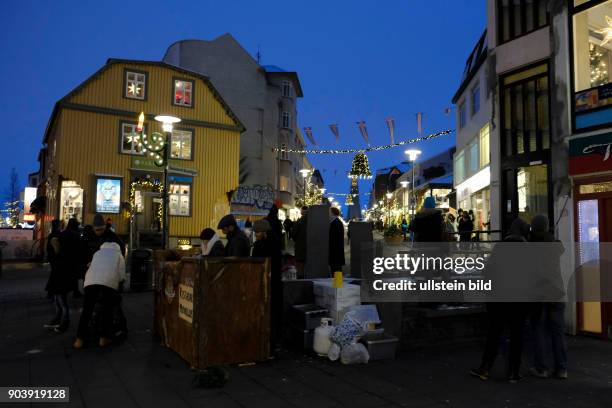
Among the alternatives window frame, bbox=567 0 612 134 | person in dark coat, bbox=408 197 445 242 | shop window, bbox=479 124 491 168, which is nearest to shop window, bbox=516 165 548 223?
window frame, bbox=567 0 612 134

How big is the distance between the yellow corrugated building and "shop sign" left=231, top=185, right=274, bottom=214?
8.19 meters

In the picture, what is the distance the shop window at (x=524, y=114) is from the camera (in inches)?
505

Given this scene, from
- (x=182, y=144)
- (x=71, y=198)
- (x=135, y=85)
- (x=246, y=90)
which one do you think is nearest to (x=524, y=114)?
(x=182, y=144)

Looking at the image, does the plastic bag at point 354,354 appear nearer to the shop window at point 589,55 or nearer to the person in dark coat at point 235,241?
the person in dark coat at point 235,241

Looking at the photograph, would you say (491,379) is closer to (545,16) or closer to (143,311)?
(143,311)

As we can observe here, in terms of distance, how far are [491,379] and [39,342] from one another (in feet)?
22.4

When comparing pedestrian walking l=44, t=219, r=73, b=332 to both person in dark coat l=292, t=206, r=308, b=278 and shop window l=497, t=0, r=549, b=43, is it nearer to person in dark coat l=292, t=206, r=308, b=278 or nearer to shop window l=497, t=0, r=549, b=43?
person in dark coat l=292, t=206, r=308, b=278

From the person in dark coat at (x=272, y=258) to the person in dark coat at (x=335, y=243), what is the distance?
408cm

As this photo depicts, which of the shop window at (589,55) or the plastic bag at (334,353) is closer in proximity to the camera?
the plastic bag at (334,353)

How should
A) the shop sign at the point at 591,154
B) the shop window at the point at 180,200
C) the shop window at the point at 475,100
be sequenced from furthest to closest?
the shop window at the point at 180,200 → the shop window at the point at 475,100 → the shop sign at the point at 591,154

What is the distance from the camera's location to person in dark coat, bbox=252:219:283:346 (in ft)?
24.4

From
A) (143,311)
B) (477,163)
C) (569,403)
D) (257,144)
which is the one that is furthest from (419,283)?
(257,144)

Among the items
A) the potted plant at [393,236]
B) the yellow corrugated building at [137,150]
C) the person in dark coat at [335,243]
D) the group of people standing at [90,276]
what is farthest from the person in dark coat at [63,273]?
the yellow corrugated building at [137,150]

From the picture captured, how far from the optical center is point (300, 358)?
24.4 ft
